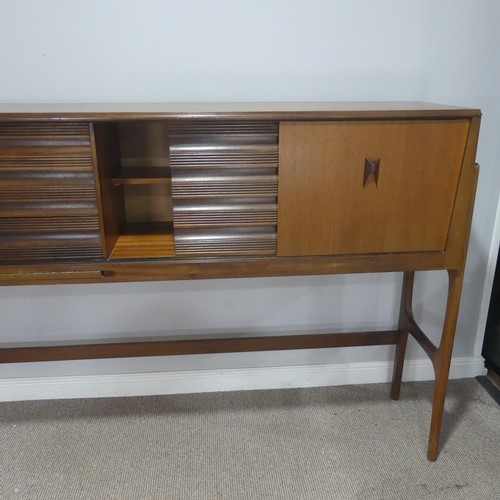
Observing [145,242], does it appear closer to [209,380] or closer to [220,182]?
[220,182]

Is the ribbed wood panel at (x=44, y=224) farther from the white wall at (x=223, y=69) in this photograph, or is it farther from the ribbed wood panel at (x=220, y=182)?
the white wall at (x=223, y=69)

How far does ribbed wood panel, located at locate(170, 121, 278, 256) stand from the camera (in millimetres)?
1213

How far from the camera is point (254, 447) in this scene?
1625 mm

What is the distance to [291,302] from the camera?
1841 millimetres

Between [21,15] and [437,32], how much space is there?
4.40 ft

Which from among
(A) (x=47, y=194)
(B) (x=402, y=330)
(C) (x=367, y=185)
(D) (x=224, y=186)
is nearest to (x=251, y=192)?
(D) (x=224, y=186)

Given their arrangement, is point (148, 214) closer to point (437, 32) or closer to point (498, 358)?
point (437, 32)

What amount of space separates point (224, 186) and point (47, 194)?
0.45 m

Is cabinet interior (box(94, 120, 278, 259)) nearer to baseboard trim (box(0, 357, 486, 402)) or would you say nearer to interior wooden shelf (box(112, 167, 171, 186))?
interior wooden shelf (box(112, 167, 171, 186))

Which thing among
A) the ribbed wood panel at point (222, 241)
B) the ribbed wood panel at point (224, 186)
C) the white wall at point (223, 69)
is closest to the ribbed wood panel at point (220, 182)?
the ribbed wood panel at point (224, 186)

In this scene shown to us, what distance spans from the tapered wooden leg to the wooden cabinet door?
461mm

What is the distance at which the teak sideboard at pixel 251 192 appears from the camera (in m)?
1.20

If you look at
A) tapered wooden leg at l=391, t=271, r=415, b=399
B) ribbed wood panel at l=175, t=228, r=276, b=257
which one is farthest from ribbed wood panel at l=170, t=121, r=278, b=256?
tapered wooden leg at l=391, t=271, r=415, b=399

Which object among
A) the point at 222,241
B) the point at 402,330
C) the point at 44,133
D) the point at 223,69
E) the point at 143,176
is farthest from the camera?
the point at 402,330
